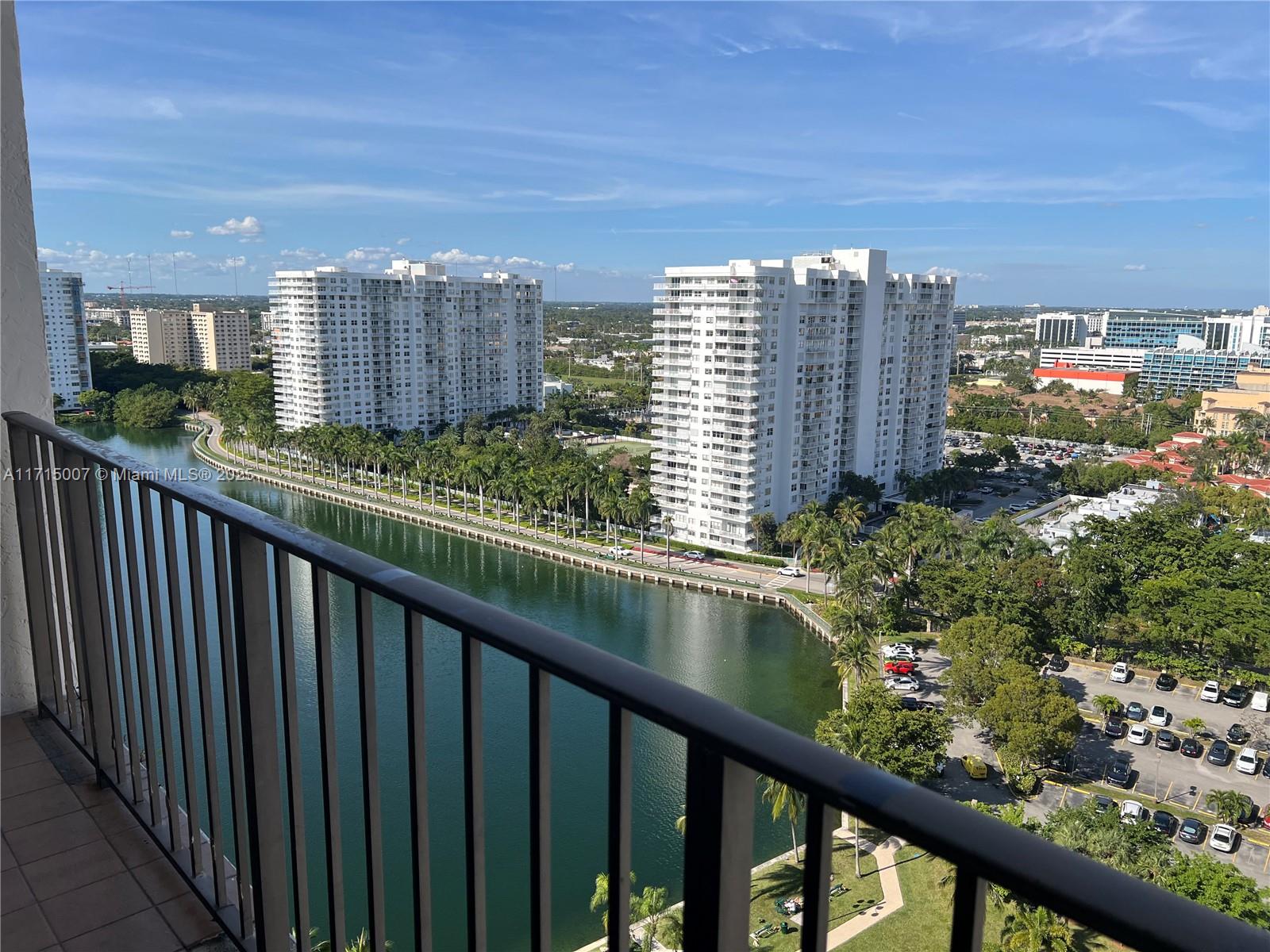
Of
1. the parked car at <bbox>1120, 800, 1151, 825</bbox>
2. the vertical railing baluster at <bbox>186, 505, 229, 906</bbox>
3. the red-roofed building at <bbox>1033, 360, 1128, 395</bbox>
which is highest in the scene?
the vertical railing baluster at <bbox>186, 505, 229, 906</bbox>

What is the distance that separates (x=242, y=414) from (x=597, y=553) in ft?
54.4

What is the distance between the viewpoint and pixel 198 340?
44.9 m

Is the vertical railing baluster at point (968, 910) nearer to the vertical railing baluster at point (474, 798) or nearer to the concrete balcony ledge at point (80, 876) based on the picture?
the vertical railing baluster at point (474, 798)

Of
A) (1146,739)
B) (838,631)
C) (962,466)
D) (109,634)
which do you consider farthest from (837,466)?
(109,634)

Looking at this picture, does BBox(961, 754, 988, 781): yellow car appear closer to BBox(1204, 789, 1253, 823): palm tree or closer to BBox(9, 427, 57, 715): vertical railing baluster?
BBox(1204, 789, 1253, 823): palm tree

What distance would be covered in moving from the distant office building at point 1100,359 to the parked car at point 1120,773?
48.7 meters

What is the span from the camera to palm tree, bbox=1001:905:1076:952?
16.7 ft

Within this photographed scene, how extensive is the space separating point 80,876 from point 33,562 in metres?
0.72

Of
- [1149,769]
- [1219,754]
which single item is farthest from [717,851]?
[1219,754]

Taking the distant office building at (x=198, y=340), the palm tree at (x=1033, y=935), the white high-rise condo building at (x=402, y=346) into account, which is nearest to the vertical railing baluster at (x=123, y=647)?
the palm tree at (x=1033, y=935)

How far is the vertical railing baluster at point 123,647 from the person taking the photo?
1.40 m

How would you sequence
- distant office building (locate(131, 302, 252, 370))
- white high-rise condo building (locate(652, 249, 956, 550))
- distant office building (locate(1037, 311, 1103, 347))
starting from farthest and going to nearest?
1. distant office building (locate(1037, 311, 1103, 347))
2. distant office building (locate(131, 302, 252, 370))
3. white high-rise condo building (locate(652, 249, 956, 550))

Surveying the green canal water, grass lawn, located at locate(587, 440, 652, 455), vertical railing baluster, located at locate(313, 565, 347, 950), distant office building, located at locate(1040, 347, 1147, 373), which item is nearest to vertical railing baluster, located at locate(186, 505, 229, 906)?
vertical railing baluster, located at locate(313, 565, 347, 950)

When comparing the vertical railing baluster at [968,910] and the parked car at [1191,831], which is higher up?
the vertical railing baluster at [968,910]
